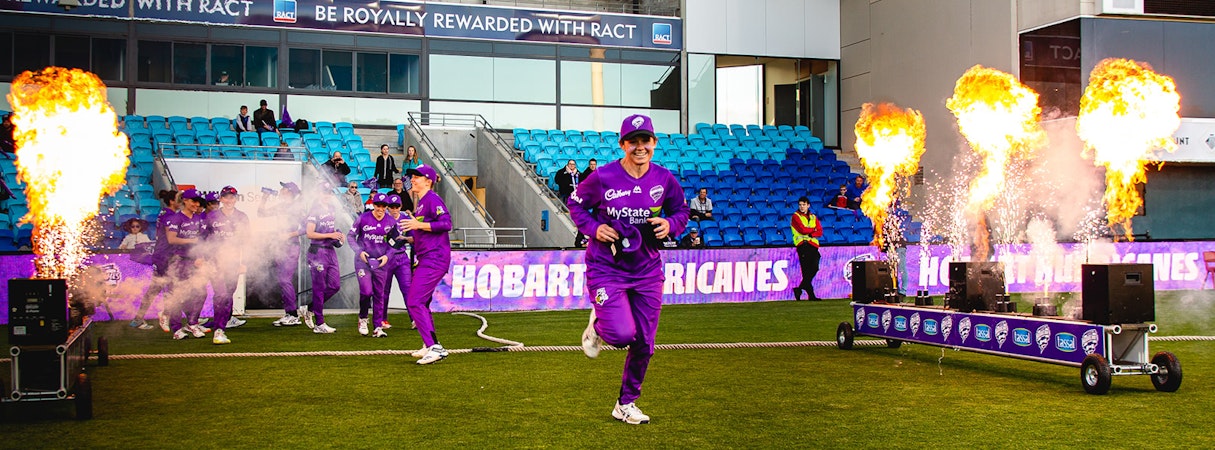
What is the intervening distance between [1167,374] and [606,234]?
4572 millimetres

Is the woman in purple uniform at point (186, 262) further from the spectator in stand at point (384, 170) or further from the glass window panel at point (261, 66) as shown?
the glass window panel at point (261, 66)

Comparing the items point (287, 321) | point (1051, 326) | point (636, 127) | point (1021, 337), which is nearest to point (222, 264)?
point (287, 321)

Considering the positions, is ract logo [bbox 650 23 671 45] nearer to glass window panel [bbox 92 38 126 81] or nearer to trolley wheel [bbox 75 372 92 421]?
glass window panel [bbox 92 38 126 81]

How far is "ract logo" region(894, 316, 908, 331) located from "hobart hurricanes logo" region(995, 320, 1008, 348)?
1.36 meters

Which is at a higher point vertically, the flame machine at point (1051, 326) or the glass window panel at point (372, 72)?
the glass window panel at point (372, 72)

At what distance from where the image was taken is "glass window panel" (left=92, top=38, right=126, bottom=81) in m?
24.8

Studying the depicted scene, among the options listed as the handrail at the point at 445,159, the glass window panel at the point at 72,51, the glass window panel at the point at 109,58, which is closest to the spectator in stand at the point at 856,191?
the handrail at the point at 445,159

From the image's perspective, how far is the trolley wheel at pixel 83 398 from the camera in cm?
694

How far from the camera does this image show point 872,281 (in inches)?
454

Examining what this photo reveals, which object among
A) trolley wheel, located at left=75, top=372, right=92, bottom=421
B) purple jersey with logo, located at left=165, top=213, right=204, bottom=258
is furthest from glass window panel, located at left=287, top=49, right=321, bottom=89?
trolley wheel, located at left=75, top=372, right=92, bottom=421

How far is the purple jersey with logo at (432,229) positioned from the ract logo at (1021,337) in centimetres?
521

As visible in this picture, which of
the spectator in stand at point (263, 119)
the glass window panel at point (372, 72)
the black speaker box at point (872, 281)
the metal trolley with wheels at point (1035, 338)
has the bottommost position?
the metal trolley with wheels at point (1035, 338)

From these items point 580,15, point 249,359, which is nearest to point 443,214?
point 249,359

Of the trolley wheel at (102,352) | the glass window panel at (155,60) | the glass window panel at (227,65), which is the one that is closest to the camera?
the trolley wheel at (102,352)
